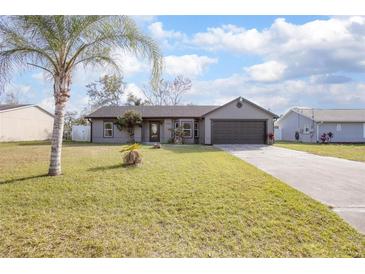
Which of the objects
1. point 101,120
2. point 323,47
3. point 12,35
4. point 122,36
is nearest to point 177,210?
point 122,36

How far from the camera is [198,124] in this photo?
2438cm

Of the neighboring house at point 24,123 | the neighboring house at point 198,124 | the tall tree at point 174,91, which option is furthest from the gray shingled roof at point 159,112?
the tall tree at point 174,91

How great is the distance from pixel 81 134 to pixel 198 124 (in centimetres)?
1155

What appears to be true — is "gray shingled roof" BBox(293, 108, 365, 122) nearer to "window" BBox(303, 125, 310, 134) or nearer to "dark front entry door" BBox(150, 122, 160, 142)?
Result: "window" BBox(303, 125, 310, 134)

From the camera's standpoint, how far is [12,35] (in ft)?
25.0

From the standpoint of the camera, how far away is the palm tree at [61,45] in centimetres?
A: 748

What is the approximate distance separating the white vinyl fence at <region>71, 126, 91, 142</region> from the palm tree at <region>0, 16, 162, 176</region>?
18.3m

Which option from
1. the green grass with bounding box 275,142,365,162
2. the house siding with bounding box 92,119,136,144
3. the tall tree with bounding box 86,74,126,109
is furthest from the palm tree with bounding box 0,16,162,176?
the tall tree with bounding box 86,74,126,109

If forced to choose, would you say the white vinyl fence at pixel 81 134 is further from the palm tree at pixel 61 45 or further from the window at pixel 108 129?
the palm tree at pixel 61 45

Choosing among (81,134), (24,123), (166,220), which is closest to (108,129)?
(81,134)

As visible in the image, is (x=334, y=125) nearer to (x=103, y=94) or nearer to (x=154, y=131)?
(x=154, y=131)

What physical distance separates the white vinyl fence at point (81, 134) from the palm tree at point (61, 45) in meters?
18.3

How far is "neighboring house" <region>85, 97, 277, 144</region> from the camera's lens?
22.2 meters

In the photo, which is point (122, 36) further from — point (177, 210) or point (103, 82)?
point (103, 82)
